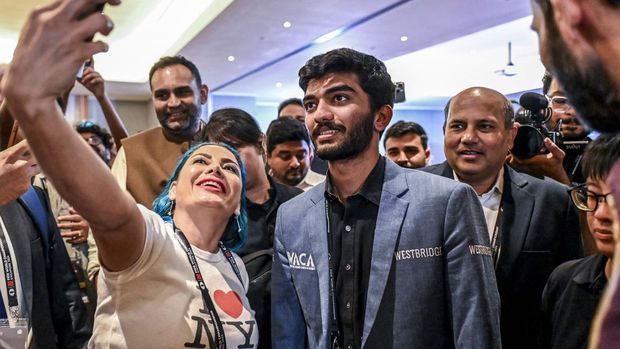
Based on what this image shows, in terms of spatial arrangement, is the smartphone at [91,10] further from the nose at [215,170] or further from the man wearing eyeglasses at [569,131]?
the man wearing eyeglasses at [569,131]

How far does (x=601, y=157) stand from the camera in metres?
1.77

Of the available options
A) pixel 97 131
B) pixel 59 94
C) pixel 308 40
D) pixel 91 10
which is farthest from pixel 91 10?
pixel 308 40

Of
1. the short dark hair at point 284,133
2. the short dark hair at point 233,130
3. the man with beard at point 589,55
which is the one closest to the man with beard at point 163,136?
the short dark hair at point 233,130

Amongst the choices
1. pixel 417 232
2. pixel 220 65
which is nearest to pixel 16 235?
pixel 417 232

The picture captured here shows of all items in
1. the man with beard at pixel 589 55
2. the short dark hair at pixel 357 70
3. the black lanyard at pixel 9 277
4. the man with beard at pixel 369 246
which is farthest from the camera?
the short dark hair at pixel 357 70

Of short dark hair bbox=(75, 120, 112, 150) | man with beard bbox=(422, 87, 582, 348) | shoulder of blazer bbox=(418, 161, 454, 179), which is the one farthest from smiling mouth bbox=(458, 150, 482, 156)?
Answer: short dark hair bbox=(75, 120, 112, 150)

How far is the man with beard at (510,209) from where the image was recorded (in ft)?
6.70

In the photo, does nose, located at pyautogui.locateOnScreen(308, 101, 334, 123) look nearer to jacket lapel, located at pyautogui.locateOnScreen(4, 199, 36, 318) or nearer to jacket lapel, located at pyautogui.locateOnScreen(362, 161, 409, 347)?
jacket lapel, located at pyautogui.locateOnScreen(362, 161, 409, 347)

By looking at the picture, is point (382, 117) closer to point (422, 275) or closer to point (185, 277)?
point (422, 275)

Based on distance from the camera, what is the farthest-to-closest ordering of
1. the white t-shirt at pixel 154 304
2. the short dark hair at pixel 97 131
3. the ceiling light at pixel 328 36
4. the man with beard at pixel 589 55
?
the ceiling light at pixel 328 36 → the short dark hair at pixel 97 131 → the white t-shirt at pixel 154 304 → the man with beard at pixel 589 55

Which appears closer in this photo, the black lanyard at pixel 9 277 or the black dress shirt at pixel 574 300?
the black dress shirt at pixel 574 300

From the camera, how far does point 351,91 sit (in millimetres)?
1957

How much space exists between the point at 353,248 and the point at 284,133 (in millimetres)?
1526

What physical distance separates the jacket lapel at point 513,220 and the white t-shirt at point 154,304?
99 cm
